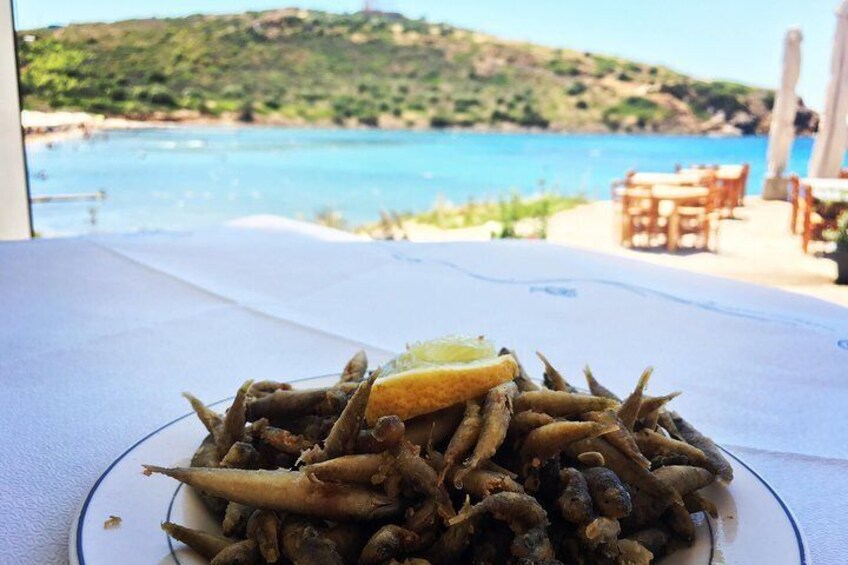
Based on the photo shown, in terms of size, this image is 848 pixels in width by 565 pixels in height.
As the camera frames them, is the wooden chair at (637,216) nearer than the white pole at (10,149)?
No

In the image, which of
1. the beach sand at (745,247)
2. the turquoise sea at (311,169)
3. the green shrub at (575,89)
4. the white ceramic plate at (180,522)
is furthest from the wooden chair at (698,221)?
the green shrub at (575,89)

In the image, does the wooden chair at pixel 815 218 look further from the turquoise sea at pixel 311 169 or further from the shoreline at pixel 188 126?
the shoreline at pixel 188 126

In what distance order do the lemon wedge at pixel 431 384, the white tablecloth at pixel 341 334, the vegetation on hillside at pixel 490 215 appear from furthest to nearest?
the vegetation on hillside at pixel 490 215 < the white tablecloth at pixel 341 334 < the lemon wedge at pixel 431 384

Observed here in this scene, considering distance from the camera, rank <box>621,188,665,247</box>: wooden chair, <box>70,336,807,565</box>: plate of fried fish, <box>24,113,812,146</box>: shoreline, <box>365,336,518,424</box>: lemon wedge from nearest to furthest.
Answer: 1. <box>70,336,807,565</box>: plate of fried fish
2. <box>365,336,518,424</box>: lemon wedge
3. <box>621,188,665,247</box>: wooden chair
4. <box>24,113,812,146</box>: shoreline

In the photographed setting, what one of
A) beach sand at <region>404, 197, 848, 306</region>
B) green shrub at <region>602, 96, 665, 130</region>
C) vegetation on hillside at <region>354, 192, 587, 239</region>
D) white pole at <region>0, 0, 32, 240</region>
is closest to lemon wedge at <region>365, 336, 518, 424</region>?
beach sand at <region>404, 197, 848, 306</region>

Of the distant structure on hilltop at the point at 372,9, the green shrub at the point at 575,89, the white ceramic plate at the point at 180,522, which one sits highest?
the distant structure on hilltop at the point at 372,9

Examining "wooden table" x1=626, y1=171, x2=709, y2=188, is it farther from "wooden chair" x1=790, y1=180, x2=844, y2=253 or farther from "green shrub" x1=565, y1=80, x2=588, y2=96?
"green shrub" x1=565, y1=80, x2=588, y2=96

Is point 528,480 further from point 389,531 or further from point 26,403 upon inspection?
point 26,403
